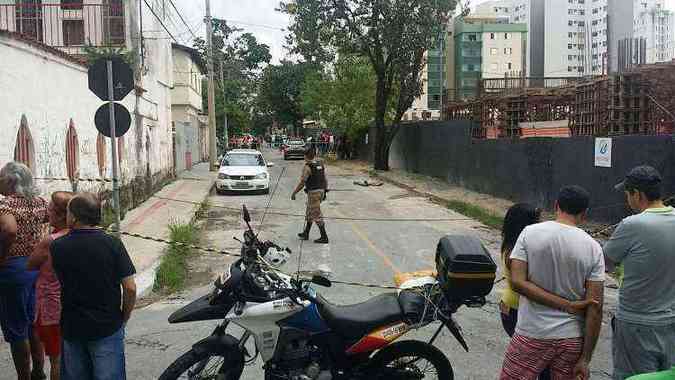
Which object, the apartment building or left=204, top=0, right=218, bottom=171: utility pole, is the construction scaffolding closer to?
left=204, top=0, right=218, bottom=171: utility pole

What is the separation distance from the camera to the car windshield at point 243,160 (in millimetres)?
21859

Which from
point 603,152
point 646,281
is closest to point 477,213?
point 603,152

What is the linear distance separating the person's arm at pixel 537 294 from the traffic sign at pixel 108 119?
656 cm

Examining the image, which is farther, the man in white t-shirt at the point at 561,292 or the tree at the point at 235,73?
the tree at the point at 235,73

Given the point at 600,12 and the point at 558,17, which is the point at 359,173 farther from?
the point at 600,12

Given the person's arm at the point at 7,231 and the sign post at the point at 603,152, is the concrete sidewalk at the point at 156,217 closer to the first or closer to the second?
the person's arm at the point at 7,231

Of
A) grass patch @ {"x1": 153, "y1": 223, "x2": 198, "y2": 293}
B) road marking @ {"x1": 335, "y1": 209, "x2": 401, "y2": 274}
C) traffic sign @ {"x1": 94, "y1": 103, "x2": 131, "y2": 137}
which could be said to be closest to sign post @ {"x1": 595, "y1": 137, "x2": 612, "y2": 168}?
road marking @ {"x1": 335, "y1": 209, "x2": 401, "y2": 274}

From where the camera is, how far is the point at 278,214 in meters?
15.8

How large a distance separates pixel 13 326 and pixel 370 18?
85.3 feet

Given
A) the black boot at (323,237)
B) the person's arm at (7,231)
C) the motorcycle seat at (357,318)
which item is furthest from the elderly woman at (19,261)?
the black boot at (323,237)

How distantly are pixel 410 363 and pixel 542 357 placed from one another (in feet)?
4.05

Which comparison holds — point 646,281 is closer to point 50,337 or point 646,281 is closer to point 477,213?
point 50,337

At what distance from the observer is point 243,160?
22141 millimetres

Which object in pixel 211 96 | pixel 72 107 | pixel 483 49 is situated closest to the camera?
pixel 72 107
